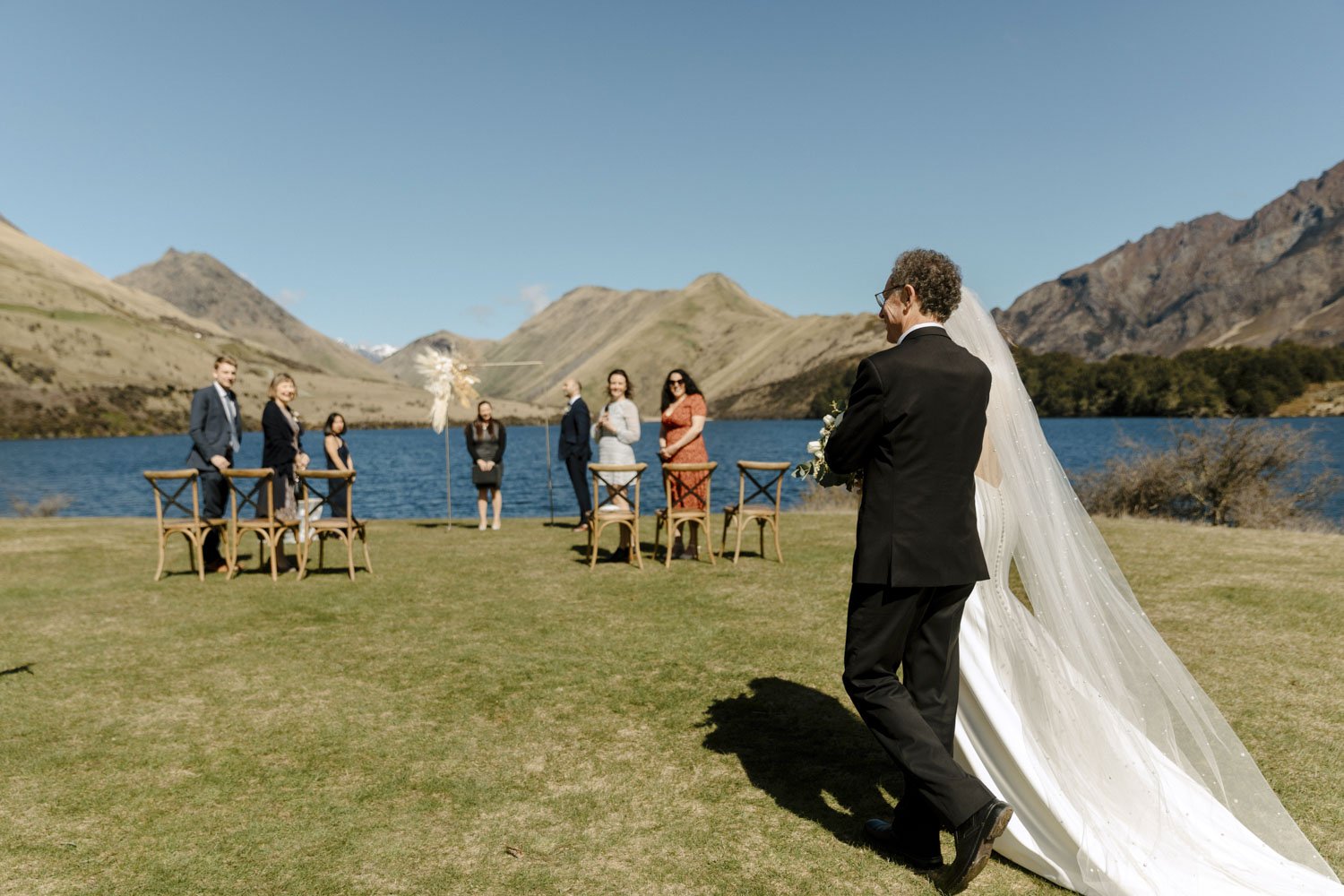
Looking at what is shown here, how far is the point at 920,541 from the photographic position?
3064 mm

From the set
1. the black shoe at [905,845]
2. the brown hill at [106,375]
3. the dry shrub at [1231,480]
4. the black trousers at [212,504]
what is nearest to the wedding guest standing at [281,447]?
the black trousers at [212,504]

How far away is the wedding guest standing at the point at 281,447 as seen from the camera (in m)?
9.96

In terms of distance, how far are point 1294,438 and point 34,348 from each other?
5457 inches

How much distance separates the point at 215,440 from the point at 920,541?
29.5 ft

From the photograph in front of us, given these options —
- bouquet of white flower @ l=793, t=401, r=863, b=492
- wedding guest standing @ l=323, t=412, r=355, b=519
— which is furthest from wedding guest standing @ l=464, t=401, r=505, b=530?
bouquet of white flower @ l=793, t=401, r=863, b=492

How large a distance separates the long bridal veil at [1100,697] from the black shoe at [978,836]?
0.46 metres

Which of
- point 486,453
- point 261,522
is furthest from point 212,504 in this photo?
point 486,453

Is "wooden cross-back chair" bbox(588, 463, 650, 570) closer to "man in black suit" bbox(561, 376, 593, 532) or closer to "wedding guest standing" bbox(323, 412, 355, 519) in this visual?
"man in black suit" bbox(561, 376, 593, 532)

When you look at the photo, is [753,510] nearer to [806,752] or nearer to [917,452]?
[806,752]

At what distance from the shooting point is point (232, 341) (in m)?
191

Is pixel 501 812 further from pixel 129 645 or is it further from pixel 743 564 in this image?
pixel 743 564

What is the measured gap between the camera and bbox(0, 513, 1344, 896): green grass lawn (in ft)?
11.2

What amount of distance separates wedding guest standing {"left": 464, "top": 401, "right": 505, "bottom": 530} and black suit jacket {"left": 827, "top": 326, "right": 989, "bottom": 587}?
11.4m

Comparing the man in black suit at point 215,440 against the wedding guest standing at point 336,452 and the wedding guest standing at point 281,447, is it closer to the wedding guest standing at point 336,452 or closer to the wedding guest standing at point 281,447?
the wedding guest standing at point 281,447
